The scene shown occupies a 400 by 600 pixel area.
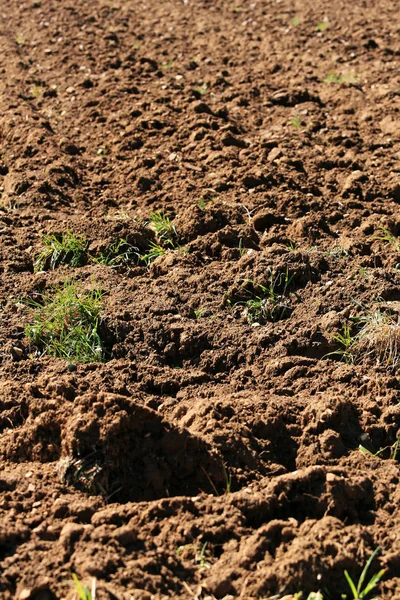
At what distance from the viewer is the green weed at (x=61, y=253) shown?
15.7 ft

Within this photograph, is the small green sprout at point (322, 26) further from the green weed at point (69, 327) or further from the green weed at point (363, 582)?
the green weed at point (363, 582)

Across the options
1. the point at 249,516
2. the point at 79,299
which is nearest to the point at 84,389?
the point at 79,299

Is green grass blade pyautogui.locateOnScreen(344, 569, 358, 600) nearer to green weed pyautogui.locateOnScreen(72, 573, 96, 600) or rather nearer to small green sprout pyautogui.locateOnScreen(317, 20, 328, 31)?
green weed pyautogui.locateOnScreen(72, 573, 96, 600)

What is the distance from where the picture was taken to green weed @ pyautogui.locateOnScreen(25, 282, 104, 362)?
160 inches

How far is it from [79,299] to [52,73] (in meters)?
3.97

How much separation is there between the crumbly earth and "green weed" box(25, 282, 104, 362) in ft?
0.23

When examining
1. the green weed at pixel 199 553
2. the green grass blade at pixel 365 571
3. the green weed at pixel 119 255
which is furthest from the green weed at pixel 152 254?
the green grass blade at pixel 365 571

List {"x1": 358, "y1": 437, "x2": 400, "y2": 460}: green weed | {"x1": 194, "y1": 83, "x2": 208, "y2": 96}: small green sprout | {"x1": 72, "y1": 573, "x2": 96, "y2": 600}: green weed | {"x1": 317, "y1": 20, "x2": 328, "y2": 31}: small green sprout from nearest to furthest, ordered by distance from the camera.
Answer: {"x1": 72, "y1": 573, "x2": 96, "y2": 600}: green weed, {"x1": 358, "y1": 437, "x2": 400, "y2": 460}: green weed, {"x1": 194, "y1": 83, "x2": 208, "y2": 96}: small green sprout, {"x1": 317, "y1": 20, "x2": 328, "y2": 31}: small green sprout

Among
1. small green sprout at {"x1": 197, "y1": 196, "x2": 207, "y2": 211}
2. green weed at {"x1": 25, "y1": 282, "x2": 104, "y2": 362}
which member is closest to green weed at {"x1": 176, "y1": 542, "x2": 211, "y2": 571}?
green weed at {"x1": 25, "y1": 282, "x2": 104, "y2": 362}

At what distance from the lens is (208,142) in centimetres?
598

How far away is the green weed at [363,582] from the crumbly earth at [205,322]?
4cm

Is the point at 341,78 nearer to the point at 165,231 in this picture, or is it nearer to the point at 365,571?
the point at 165,231

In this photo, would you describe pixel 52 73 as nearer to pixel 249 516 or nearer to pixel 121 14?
pixel 121 14

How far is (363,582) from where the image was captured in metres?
2.84
